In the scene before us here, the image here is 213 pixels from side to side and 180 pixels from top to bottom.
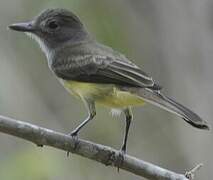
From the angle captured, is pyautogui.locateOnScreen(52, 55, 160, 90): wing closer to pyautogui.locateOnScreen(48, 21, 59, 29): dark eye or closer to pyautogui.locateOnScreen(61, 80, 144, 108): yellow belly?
pyautogui.locateOnScreen(61, 80, 144, 108): yellow belly

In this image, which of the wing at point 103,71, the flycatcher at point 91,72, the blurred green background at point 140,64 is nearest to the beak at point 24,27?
the flycatcher at point 91,72

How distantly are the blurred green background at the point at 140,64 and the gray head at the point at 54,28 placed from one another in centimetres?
93

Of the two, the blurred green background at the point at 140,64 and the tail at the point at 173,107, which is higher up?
the tail at the point at 173,107

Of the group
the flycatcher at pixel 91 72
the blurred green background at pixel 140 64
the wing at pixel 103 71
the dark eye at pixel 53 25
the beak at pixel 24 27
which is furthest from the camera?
the blurred green background at pixel 140 64

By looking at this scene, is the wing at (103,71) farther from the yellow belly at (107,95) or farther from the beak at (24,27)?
the beak at (24,27)

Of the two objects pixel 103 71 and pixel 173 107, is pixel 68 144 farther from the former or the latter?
pixel 103 71

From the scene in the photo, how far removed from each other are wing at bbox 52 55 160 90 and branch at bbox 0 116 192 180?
1.85 feet

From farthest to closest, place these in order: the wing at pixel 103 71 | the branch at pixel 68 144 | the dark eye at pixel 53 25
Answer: the dark eye at pixel 53 25 < the wing at pixel 103 71 < the branch at pixel 68 144

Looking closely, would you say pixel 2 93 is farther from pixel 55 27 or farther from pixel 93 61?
pixel 93 61

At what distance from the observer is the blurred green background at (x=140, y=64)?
267 inches

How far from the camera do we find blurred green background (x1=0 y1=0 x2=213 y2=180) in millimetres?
6781

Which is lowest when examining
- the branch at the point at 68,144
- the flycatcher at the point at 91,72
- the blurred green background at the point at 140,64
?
the blurred green background at the point at 140,64

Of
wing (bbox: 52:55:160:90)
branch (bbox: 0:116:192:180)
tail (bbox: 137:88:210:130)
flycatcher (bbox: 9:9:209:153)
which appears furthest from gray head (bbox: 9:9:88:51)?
branch (bbox: 0:116:192:180)

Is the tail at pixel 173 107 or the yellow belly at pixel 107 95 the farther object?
the yellow belly at pixel 107 95
